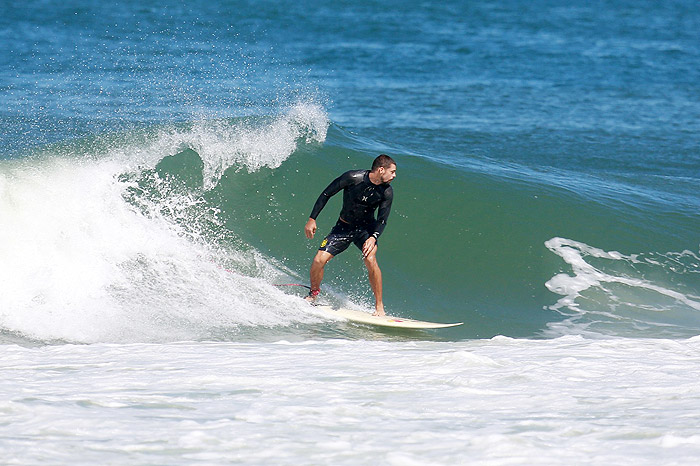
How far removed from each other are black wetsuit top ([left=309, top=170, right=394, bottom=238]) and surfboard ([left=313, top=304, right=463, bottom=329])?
727 millimetres

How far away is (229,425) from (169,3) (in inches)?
1435

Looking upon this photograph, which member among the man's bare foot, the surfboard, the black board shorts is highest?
the black board shorts

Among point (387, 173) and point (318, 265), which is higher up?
point (387, 173)

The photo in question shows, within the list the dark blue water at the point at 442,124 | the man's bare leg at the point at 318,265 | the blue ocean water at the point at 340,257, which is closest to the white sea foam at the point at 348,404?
the blue ocean water at the point at 340,257

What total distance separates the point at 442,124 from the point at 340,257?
9934 millimetres

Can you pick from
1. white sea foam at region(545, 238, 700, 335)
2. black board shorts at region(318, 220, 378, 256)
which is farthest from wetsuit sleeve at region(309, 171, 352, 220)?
white sea foam at region(545, 238, 700, 335)

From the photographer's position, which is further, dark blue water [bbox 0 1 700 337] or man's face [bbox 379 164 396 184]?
dark blue water [bbox 0 1 700 337]

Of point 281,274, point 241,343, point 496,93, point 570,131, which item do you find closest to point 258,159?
point 281,274

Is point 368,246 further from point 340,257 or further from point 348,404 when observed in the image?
point 348,404

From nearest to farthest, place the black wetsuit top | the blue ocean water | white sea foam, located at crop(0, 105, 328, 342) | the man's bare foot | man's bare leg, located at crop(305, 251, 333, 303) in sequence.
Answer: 1. the blue ocean water
2. white sea foam, located at crop(0, 105, 328, 342)
3. the black wetsuit top
4. man's bare leg, located at crop(305, 251, 333, 303)
5. the man's bare foot

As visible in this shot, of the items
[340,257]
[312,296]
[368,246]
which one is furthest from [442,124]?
[368,246]

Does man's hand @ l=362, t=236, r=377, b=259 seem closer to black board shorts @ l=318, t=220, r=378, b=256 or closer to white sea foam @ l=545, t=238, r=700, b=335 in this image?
black board shorts @ l=318, t=220, r=378, b=256

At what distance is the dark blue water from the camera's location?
896 cm

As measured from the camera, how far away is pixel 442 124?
1817cm
